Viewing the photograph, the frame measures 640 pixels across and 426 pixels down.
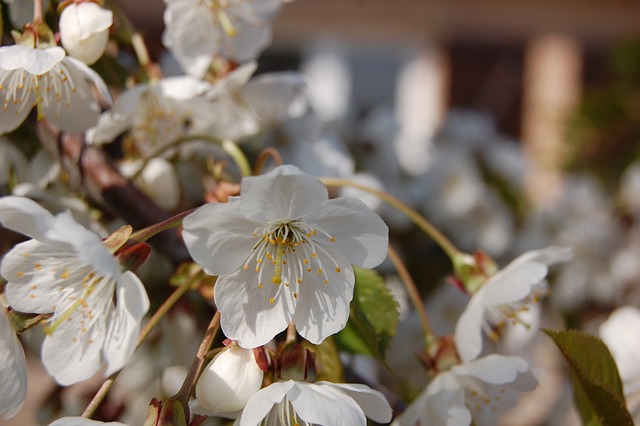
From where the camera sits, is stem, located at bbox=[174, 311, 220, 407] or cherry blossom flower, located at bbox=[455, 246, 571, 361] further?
cherry blossom flower, located at bbox=[455, 246, 571, 361]

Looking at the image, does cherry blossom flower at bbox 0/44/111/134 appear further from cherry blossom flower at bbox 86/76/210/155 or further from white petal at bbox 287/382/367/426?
white petal at bbox 287/382/367/426

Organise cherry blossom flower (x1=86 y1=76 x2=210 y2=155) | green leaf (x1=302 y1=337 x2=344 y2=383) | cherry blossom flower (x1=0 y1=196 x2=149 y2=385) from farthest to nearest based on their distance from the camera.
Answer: cherry blossom flower (x1=86 y1=76 x2=210 y2=155)
green leaf (x1=302 y1=337 x2=344 y2=383)
cherry blossom flower (x1=0 y1=196 x2=149 y2=385)

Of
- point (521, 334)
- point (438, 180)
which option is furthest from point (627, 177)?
point (521, 334)

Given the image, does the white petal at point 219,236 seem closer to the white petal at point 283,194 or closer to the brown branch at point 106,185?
the white petal at point 283,194

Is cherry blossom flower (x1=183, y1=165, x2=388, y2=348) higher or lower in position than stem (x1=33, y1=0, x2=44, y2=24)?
lower

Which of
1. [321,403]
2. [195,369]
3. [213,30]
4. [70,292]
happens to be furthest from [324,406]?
[213,30]

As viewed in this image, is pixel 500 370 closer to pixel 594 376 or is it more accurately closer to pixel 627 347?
pixel 594 376

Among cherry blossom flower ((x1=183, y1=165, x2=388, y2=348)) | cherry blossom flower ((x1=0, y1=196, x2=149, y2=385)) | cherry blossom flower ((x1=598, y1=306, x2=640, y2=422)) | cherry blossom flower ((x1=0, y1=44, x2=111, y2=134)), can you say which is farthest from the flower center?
cherry blossom flower ((x1=598, y1=306, x2=640, y2=422))
